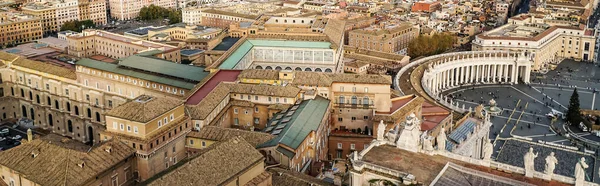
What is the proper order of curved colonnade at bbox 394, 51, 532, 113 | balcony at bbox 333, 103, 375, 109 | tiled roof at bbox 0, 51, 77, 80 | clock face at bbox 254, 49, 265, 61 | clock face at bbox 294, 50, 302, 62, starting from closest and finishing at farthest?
balcony at bbox 333, 103, 375, 109, tiled roof at bbox 0, 51, 77, 80, clock face at bbox 294, 50, 302, 62, clock face at bbox 254, 49, 265, 61, curved colonnade at bbox 394, 51, 532, 113

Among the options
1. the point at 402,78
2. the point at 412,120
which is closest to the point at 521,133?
the point at 402,78

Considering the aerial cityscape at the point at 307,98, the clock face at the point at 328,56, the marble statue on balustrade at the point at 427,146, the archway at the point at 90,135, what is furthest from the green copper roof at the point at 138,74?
the marble statue on balustrade at the point at 427,146

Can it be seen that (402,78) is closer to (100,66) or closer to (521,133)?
(521,133)

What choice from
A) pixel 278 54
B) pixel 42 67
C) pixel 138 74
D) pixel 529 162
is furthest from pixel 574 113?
pixel 42 67

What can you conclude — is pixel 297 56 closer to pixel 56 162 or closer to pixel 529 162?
pixel 56 162

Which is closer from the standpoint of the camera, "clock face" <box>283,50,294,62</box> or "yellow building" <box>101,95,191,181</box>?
"yellow building" <box>101,95,191,181</box>

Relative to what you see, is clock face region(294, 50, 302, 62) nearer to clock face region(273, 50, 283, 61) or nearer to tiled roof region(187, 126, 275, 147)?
clock face region(273, 50, 283, 61)

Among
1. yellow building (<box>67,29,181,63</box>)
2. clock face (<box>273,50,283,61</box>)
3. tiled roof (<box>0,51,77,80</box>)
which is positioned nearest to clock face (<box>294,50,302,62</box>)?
clock face (<box>273,50,283,61</box>)
